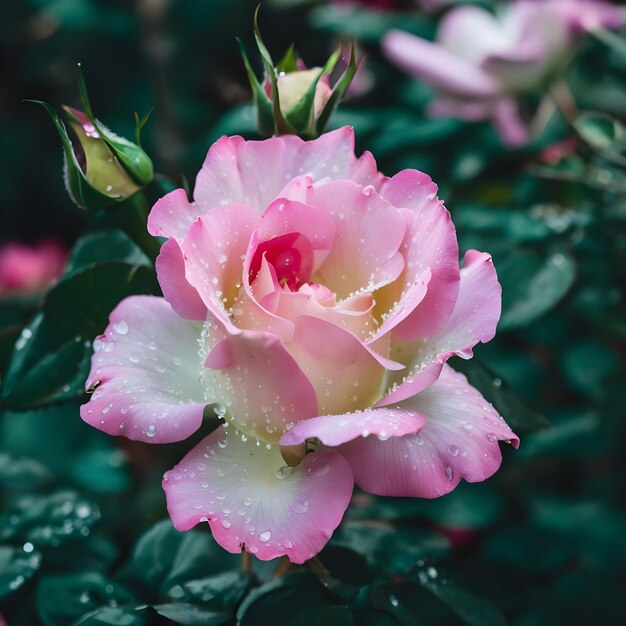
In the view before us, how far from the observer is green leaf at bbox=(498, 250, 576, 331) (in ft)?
2.33

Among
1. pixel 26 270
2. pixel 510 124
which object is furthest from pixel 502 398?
pixel 26 270

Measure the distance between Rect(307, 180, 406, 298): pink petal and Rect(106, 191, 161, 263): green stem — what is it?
0.44 ft

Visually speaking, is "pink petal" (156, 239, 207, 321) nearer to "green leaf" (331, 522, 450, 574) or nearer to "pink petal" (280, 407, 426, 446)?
"pink petal" (280, 407, 426, 446)

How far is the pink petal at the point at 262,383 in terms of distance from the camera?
16.4 inches

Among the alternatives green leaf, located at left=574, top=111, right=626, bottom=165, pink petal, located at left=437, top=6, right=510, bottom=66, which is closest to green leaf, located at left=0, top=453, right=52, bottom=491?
green leaf, located at left=574, top=111, right=626, bottom=165

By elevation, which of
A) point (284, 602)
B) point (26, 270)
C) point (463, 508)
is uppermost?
point (284, 602)

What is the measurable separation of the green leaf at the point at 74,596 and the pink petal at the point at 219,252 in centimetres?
25

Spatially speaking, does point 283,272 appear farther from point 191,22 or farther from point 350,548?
point 191,22

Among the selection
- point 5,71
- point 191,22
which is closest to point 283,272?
point 191,22

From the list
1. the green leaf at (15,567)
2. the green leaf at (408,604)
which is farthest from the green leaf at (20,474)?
the green leaf at (408,604)

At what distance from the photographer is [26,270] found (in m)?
1.75

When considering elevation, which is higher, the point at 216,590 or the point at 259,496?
the point at 259,496

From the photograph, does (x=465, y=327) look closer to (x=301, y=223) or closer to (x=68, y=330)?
(x=301, y=223)

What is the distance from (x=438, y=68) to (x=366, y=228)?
1.97 feet
